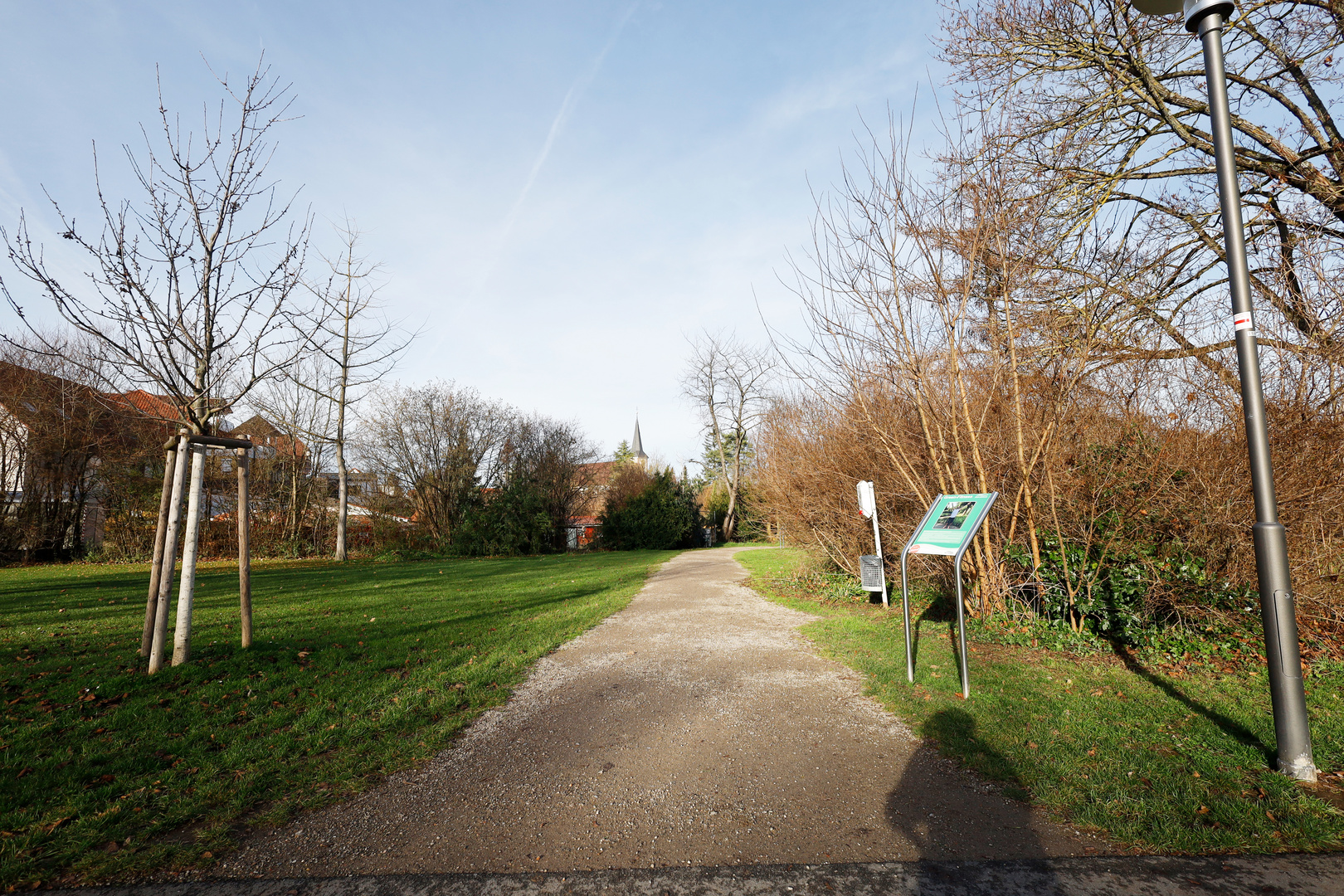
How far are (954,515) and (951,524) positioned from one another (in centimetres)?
10

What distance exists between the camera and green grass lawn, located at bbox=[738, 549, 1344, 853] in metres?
3.03

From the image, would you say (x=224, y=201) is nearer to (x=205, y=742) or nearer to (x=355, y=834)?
(x=205, y=742)

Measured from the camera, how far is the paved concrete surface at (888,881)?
2.58 m

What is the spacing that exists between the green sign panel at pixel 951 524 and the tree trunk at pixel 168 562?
6.61m

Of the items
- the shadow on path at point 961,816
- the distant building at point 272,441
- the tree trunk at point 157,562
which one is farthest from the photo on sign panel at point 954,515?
the distant building at point 272,441

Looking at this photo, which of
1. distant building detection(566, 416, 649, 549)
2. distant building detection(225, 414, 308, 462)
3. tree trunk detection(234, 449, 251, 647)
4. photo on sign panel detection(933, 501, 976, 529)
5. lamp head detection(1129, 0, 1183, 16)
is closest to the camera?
lamp head detection(1129, 0, 1183, 16)

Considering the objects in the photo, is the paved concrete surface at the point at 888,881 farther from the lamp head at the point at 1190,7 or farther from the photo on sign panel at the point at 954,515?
the lamp head at the point at 1190,7

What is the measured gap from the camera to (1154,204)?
29.7 ft

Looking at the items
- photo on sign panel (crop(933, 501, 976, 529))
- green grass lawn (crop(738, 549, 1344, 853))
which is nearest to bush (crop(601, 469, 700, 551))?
green grass lawn (crop(738, 549, 1344, 853))

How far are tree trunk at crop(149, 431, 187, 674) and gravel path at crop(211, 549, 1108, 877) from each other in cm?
327

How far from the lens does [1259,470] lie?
353 cm

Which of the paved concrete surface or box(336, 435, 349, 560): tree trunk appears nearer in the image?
the paved concrete surface

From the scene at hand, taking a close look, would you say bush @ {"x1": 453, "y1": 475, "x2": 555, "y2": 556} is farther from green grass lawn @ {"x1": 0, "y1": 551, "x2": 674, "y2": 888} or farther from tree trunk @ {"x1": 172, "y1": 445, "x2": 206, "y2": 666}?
tree trunk @ {"x1": 172, "y1": 445, "x2": 206, "y2": 666}

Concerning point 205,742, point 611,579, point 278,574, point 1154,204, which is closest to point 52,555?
point 278,574
